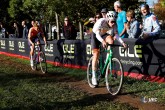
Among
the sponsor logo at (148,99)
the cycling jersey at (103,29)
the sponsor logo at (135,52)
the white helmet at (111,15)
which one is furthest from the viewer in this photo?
the sponsor logo at (135,52)

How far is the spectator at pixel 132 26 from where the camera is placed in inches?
410

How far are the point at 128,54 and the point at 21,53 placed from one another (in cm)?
1021

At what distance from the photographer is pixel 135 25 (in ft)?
34.1

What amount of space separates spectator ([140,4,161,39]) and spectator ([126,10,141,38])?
0.99m

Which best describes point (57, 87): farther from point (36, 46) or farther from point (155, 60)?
point (36, 46)

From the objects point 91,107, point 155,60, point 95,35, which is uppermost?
point 95,35

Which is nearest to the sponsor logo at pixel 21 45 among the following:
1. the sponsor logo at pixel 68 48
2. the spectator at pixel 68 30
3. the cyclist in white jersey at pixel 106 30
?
the spectator at pixel 68 30

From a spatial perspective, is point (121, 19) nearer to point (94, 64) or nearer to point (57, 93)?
point (94, 64)

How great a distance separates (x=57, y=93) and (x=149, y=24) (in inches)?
129

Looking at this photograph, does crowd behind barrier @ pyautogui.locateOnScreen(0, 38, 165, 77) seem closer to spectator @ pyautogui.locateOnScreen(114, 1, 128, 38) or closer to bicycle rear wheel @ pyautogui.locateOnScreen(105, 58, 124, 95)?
spectator @ pyautogui.locateOnScreen(114, 1, 128, 38)

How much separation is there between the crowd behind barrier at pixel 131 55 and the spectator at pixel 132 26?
0.53m

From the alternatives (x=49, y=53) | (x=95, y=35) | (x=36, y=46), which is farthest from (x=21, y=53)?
(x=95, y=35)

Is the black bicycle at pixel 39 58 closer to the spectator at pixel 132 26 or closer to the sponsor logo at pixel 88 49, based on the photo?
the sponsor logo at pixel 88 49

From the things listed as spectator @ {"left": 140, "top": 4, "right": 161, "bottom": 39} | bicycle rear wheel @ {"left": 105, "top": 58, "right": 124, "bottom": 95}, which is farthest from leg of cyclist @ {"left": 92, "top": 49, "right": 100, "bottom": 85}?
spectator @ {"left": 140, "top": 4, "right": 161, "bottom": 39}
